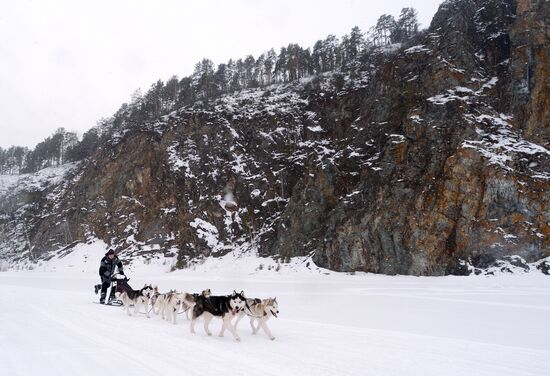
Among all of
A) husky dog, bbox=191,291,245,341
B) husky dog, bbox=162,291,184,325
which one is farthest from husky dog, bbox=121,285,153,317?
husky dog, bbox=191,291,245,341

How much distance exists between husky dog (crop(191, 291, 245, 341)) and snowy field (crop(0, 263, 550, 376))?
0.45 meters

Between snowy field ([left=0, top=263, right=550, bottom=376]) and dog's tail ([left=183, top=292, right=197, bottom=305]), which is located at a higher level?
dog's tail ([left=183, top=292, right=197, bottom=305])

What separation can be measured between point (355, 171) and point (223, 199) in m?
17.1

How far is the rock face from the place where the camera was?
25000mm

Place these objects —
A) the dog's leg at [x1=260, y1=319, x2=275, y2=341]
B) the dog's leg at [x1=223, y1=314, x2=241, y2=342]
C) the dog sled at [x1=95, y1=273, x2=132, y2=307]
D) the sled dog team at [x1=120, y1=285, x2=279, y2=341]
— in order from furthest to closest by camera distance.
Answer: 1. the dog sled at [x1=95, y1=273, x2=132, y2=307]
2. the sled dog team at [x1=120, y1=285, x2=279, y2=341]
3. the dog's leg at [x1=260, y1=319, x2=275, y2=341]
4. the dog's leg at [x1=223, y1=314, x2=241, y2=342]

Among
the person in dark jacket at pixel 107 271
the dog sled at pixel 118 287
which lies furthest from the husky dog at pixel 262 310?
the person in dark jacket at pixel 107 271

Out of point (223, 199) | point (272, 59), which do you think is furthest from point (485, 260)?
point (272, 59)

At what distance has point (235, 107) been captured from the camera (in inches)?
2153

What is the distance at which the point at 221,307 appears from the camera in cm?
884

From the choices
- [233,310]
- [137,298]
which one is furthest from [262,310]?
[137,298]

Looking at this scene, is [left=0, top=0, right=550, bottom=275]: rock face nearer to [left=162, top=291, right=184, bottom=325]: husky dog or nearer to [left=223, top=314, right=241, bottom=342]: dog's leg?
[left=162, top=291, right=184, bottom=325]: husky dog

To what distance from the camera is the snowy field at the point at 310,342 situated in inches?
242

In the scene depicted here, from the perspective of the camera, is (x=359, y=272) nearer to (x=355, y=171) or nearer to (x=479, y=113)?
(x=355, y=171)

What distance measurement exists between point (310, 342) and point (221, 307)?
2286 mm
